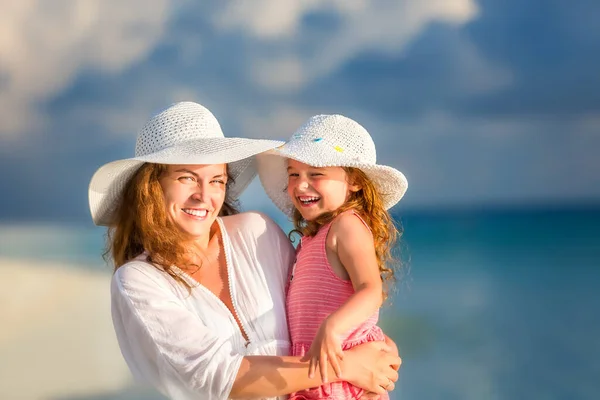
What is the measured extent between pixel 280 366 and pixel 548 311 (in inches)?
289

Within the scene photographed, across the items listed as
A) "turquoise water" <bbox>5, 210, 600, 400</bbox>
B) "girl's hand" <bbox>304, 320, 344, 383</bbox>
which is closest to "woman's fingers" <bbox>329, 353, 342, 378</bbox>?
"girl's hand" <bbox>304, 320, 344, 383</bbox>

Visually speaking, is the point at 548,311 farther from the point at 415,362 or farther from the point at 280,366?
the point at 280,366

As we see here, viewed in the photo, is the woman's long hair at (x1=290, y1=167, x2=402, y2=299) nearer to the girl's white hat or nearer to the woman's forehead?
the girl's white hat

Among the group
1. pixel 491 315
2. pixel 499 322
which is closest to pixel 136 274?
pixel 499 322

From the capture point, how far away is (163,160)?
260cm

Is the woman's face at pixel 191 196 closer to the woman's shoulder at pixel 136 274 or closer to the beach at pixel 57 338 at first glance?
the woman's shoulder at pixel 136 274

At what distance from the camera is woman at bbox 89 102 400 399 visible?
2.49 meters

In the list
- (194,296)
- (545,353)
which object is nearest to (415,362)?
(545,353)

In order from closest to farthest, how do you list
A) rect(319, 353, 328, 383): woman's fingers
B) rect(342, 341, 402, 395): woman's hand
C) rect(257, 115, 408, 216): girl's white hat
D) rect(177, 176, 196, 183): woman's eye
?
rect(319, 353, 328, 383): woman's fingers, rect(342, 341, 402, 395): woman's hand, rect(177, 176, 196, 183): woman's eye, rect(257, 115, 408, 216): girl's white hat

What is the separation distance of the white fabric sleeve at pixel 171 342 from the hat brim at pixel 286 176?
2.07ft

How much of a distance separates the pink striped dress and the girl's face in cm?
9

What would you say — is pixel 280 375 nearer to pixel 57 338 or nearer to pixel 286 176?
pixel 286 176

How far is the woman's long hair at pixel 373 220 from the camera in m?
2.86

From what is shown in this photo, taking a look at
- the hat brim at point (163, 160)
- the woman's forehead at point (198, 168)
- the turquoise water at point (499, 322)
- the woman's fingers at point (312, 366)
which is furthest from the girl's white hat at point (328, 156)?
the turquoise water at point (499, 322)
